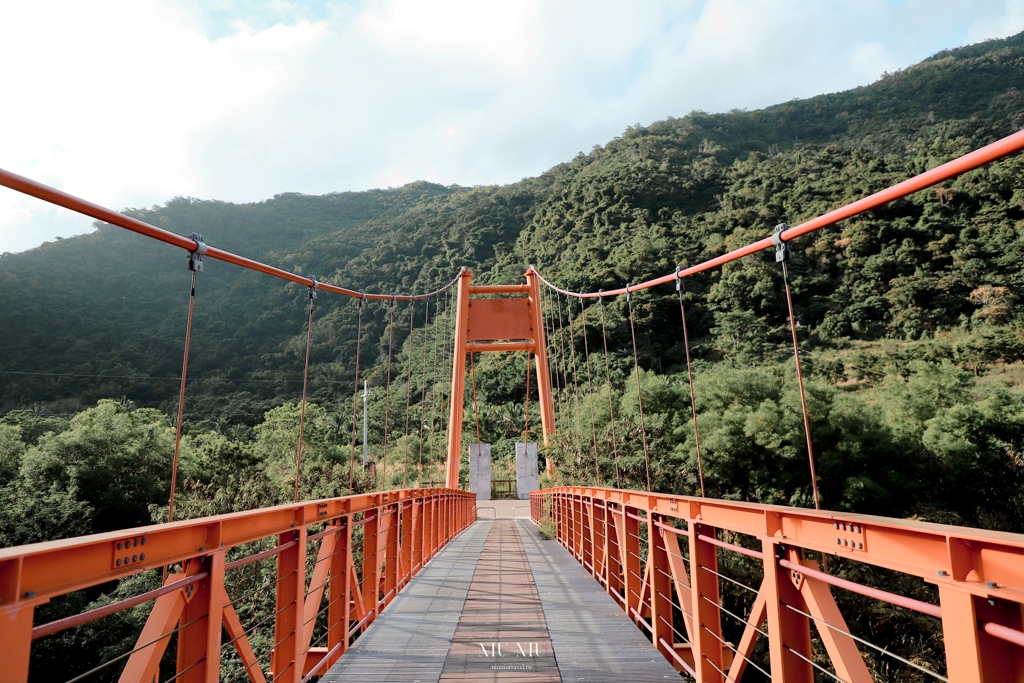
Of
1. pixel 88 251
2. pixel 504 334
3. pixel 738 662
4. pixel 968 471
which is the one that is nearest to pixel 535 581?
pixel 738 662

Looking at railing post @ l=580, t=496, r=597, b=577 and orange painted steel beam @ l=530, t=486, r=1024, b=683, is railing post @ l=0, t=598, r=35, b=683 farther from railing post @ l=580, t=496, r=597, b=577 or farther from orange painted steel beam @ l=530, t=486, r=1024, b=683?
railing post @ l=580, t=496, r=597, b=577

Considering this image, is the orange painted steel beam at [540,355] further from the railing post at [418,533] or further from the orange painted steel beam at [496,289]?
the railing post at [418,533]

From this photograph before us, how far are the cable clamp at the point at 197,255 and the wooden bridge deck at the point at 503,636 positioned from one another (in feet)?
→ 6.55

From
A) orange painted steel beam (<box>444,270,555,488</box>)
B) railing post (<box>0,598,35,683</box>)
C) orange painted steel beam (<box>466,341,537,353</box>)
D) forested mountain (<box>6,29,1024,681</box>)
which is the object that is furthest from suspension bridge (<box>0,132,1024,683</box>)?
orange painted steel beam (<box>466,341,537,353</box>)

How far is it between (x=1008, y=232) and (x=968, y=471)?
56.7ft

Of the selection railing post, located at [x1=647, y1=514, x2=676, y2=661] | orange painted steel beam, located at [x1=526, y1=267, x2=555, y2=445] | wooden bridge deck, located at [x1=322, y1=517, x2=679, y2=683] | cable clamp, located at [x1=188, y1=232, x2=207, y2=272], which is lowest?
wooden bridge deck, located at [x1=322, y1=517, x2=679, y2=683]

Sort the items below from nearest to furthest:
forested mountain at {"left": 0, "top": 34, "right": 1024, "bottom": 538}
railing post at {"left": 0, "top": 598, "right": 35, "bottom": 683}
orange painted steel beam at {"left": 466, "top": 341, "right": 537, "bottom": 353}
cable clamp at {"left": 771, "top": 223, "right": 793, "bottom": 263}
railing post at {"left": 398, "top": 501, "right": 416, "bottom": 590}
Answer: railing post at {"left": 0, "top": 598, "right": 35, "bottom": 683}
cable clamp at {"left": 771, "top": 223, "right": 793, "bottom": 263}
railing post at {"left": 398, "top": 501, "right": 416, "bottom": 590}
orange painted steel beam at {"left": 466, "top": 341, "right": 537, "bottom": 353}
forested mountain at {"left": 0, "top": 34, "right": 1024, "bottom": 538}

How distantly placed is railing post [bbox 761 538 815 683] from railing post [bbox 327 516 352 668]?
78.6 inches

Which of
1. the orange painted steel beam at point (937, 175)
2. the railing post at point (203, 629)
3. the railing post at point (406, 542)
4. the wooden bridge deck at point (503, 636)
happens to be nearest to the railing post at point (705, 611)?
the wooden bridge deck at point (503, 636)

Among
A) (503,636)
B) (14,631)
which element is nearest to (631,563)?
(503,636)

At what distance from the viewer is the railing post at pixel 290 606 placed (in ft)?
7.82

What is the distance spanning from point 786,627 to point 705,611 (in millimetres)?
742

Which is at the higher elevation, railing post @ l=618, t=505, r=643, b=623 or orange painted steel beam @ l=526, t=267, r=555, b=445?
orange painted steel beam @ l=526, t=267, r=555, b=445

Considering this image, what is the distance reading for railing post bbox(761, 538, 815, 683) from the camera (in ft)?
6.05
